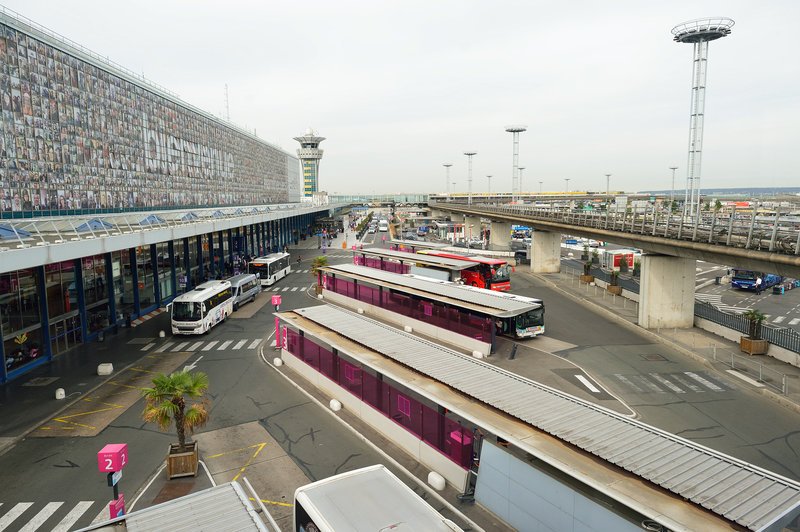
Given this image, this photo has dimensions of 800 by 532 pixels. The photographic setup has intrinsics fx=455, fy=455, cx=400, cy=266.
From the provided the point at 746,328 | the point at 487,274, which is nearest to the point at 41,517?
the point at 487,274

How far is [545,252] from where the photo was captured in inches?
2121

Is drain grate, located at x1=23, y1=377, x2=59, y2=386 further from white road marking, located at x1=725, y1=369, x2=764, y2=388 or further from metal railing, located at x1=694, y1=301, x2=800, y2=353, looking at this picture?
metal railing, located at x1=694, y1=301, x2=800, y2=353

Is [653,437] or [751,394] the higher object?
[653,437]

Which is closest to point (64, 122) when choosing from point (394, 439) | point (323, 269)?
point (323, 269)

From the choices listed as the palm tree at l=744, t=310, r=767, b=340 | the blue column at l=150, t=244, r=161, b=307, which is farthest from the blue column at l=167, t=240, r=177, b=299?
the palm tree at l=744, t=310, r=767, b=340

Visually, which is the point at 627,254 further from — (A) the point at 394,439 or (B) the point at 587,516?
(B) the point at 587,516

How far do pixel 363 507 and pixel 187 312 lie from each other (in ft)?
80.6

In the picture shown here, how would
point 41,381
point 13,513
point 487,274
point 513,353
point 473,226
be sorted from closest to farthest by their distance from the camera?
point 13,513 < point 41,381 < point 513,353 < point 487,274 < point 473,226

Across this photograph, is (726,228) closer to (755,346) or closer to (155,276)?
(755,346)

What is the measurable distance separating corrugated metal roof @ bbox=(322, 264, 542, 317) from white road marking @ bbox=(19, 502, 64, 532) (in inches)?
732

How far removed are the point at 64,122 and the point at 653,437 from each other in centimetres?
4960

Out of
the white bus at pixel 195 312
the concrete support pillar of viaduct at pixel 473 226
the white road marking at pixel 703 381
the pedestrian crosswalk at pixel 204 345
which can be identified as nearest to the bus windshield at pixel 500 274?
the white road marking at pixel 703 381

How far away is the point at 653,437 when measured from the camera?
9.66m

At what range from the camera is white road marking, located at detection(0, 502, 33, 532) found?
1169 centimetres
